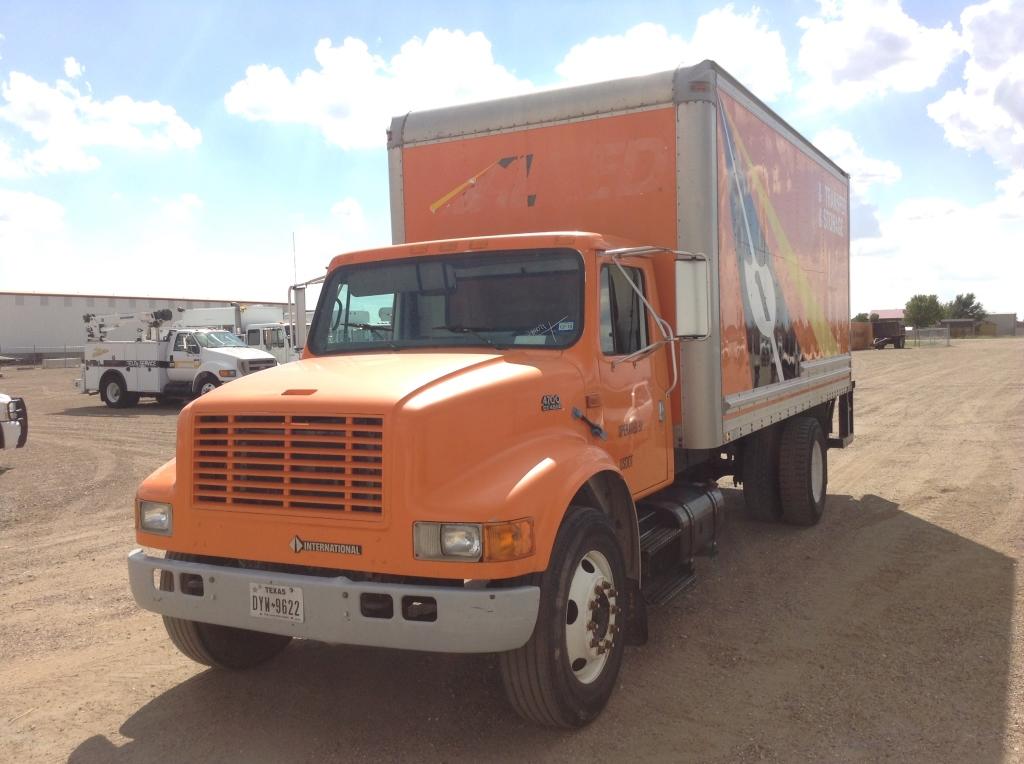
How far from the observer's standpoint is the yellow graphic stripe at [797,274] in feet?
21.9

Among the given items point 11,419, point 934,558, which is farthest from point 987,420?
point 11,419

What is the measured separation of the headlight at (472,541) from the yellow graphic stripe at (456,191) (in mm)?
3345

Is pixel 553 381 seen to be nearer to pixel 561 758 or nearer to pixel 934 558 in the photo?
pixel 561 758

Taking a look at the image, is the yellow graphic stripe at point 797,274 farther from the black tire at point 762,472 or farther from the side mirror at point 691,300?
the side mirror at point 691,300

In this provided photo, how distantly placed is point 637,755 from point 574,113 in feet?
13.5

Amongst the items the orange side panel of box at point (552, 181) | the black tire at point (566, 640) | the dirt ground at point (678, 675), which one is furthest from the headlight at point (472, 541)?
the orange side panel of box at point (552, 181)

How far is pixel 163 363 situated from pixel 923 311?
318 feet

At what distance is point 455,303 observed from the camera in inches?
192

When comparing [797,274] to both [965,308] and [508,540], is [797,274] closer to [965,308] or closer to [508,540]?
[508,540]

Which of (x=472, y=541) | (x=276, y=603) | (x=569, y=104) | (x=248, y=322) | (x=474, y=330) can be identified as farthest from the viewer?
(x=248, y=322)

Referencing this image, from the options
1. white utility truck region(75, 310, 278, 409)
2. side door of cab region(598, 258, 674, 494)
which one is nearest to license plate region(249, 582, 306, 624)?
side door of cab region(598, 258, 674, 494)

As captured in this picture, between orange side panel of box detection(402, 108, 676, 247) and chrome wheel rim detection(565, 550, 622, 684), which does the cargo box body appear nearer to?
orange side panel of box detection(402, 108, 676, 247)

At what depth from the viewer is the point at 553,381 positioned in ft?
14.0

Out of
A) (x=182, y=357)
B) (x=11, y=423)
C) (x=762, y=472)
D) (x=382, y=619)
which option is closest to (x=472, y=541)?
(x=382, y=619)
